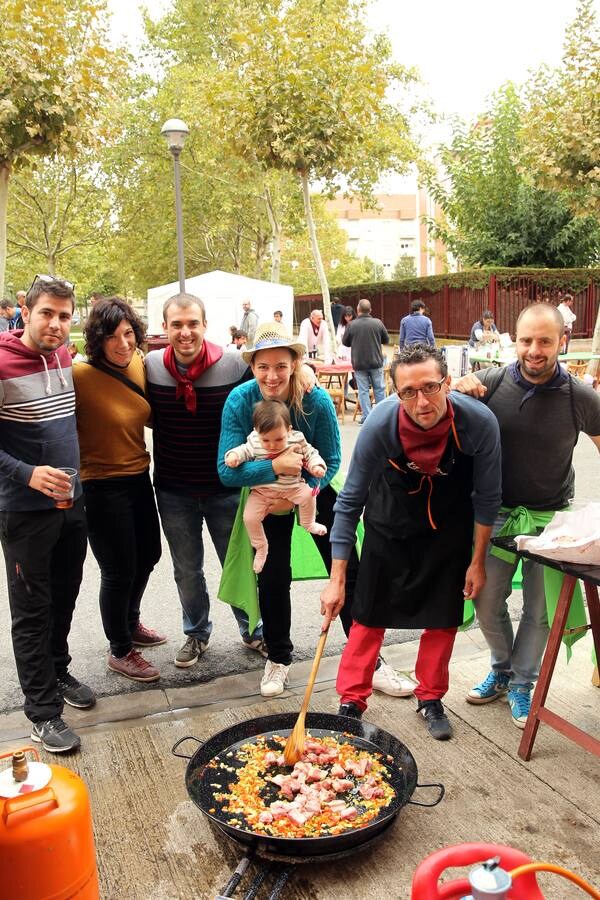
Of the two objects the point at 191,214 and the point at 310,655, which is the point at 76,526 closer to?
the point at 310,655

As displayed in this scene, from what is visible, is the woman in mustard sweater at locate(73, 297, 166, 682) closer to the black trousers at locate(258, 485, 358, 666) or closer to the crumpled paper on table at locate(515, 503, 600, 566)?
the black trousers at locate(258, 485, 358, 666)

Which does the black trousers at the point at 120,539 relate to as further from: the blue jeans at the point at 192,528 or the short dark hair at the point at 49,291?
the short dark hair at the point at 49,291

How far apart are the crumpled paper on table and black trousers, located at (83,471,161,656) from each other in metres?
1.82

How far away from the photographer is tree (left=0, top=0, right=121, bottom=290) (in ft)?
29.9

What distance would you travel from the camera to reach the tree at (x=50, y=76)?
9.12m

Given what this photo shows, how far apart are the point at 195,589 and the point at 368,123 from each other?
1313 centimetres

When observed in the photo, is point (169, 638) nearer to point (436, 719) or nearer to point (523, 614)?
point (436, 719)

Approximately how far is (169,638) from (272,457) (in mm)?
1604

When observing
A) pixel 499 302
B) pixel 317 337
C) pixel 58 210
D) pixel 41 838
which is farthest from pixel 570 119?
pixel 58 210

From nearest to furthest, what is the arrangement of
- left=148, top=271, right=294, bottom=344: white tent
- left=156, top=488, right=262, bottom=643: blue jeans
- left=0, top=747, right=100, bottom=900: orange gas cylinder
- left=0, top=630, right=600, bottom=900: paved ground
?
left=0, top=747, right=100, bottom=900: orange gas cylinder < left=0, top=630, right=600, bottom=900: paved ground < left=156, top=488, right=262, bottom=643: blue jeans < left=148, top=271, right=294, bottom=344: white tent

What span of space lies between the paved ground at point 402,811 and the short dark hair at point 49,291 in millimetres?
1905

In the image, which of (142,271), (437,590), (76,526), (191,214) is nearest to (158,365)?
(76,526)

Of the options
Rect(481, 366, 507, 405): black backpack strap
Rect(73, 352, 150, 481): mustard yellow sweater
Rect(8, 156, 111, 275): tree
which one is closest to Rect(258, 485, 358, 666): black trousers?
Rect(73, 352, 150, 481): mustard yellow sweater

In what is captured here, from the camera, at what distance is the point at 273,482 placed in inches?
140
